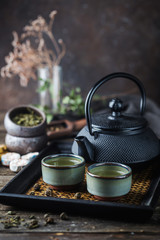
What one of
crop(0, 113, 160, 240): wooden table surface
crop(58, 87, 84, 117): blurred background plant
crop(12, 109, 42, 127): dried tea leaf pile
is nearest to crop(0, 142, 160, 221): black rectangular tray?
crop(0, 113, 160, 240): wooden table surface

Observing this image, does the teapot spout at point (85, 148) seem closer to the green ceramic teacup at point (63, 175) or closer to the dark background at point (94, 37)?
the green ceramic teacup at point (63, 175)

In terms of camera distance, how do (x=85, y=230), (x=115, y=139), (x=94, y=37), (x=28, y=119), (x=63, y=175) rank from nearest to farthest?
(x=85, y=230) < (x=63, y=175) < (x=115, y=139) < (x=28, y=119) < (x=94, y=37)

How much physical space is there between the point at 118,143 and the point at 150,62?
1.81 meters

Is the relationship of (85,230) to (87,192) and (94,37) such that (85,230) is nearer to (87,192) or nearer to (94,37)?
(87,192)

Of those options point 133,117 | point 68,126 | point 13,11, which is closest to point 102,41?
point 13,11

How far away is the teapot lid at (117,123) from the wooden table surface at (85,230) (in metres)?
0.32

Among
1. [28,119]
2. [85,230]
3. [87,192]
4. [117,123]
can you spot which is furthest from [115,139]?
[28,119]

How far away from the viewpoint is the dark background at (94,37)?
8.21 ft

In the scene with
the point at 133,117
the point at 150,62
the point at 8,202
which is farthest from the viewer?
the point at 150,62

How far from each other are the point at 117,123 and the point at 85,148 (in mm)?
147

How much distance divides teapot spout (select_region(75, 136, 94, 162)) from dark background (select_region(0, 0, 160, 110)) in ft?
5.49

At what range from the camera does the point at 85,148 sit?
993mm

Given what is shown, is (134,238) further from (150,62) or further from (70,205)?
(150,62)

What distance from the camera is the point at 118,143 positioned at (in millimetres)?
1015
